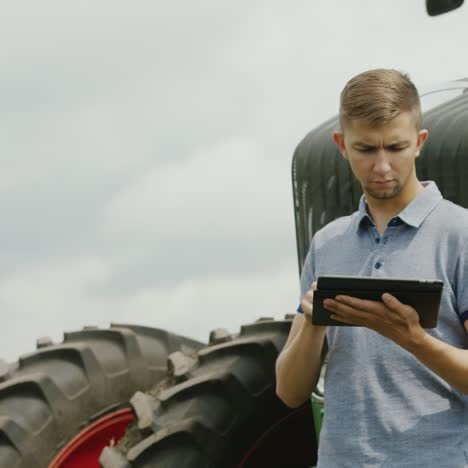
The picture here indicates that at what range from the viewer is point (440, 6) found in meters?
3.60

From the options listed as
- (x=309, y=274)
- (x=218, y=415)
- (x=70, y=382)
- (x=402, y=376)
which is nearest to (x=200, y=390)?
(x=218, y=415)

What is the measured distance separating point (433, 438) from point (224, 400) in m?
1.48

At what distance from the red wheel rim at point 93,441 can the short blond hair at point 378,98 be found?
2.12 metres

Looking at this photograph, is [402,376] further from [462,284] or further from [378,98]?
[378,98]

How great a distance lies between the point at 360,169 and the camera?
1895 mm

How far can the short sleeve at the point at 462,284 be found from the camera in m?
1.88

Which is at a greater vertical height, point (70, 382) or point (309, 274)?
point (309, 274)

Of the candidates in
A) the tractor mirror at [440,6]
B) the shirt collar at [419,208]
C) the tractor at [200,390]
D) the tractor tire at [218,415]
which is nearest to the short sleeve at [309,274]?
the shirt collar at [419,208]

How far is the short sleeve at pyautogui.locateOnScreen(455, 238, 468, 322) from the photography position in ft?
6.18

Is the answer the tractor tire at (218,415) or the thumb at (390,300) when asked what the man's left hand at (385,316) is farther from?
the tractor tire at (218,415)

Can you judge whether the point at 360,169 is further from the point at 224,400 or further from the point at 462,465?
the point at 224,400

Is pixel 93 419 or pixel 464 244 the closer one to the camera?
pixel 464 244

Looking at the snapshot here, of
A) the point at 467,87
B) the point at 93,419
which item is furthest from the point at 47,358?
the point at 467,87

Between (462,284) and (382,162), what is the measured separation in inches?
10.0
